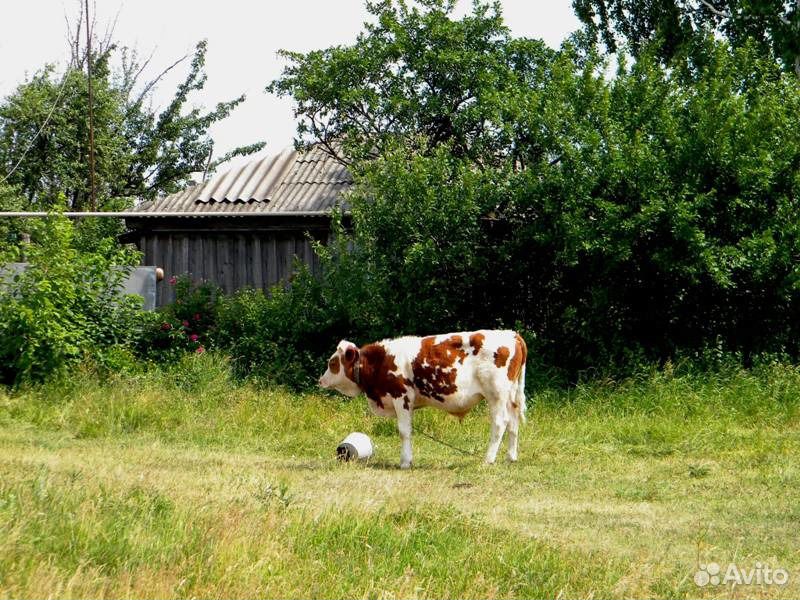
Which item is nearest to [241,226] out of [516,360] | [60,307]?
[60,307]

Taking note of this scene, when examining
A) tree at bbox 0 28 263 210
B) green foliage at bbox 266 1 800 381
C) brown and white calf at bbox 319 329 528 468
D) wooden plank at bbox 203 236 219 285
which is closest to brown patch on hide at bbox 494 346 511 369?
brown and white calf at bbox 319 329 528 468

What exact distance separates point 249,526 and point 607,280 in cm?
1040

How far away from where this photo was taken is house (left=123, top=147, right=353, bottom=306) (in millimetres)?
20625

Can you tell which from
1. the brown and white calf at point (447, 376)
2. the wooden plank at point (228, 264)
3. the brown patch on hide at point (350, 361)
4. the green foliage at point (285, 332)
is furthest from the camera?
the wooden plank at point (228, 264)

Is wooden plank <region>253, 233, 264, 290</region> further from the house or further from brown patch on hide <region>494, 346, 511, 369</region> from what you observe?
brown patch on hide <region>494, 346, 511, 369</region>

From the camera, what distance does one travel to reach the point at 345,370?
12203 mm

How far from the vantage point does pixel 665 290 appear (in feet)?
54.0

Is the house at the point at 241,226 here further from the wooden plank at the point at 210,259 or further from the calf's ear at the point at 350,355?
the calf's ear at the point at 350,355

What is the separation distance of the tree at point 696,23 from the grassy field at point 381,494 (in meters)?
10.9

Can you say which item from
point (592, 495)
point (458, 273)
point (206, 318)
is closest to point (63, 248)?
point (206, 318)

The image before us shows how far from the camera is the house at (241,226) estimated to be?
20625mm

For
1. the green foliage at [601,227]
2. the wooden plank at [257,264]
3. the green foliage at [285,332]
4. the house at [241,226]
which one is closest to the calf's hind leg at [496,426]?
the green foliage at [601,227]

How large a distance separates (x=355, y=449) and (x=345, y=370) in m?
0.89

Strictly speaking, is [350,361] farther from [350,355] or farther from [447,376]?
[447,376]
